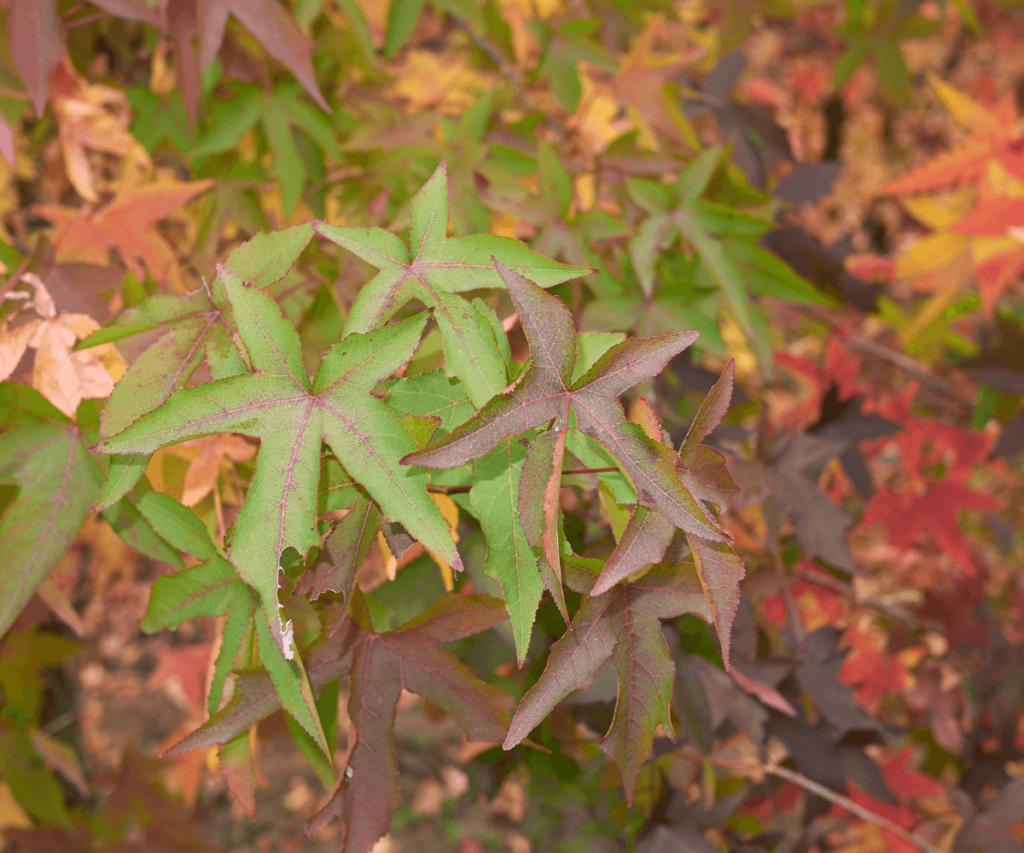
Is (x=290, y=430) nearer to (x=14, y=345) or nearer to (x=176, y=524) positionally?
(x=176, y=524)

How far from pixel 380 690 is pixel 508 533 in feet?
0.70

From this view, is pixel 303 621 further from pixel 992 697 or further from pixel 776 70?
pixel 776 70

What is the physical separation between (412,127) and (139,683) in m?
2.80

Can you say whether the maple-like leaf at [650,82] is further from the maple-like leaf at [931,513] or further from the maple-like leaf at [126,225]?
the maple-like leaf at [931,513]

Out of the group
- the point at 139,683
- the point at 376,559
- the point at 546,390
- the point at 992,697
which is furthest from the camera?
the point at 139,683

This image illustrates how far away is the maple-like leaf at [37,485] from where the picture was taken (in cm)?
56

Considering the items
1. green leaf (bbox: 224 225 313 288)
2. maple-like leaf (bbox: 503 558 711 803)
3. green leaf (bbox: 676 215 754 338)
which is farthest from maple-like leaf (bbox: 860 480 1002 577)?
green leaf (bbox: 224 225 313 288)

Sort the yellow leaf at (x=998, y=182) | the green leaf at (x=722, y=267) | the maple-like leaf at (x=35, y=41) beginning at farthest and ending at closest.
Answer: the yellow leaf at (x=998, y=182) → the green leaf at (x=722, y=267) → the maple-like leaf at (x=35, y=41)

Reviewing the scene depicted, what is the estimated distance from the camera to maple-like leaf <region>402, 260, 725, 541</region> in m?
0.41

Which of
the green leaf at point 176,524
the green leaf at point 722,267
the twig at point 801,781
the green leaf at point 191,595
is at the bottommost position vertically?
the twig at point 801,781

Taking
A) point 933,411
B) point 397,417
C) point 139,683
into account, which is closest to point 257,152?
point 397,417

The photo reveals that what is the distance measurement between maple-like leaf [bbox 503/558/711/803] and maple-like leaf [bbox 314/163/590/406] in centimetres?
20

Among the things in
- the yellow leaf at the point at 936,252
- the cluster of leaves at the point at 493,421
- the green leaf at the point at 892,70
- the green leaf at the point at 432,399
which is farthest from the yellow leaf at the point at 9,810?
the green leaf at the point at 892,70

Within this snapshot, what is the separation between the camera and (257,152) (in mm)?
1033
